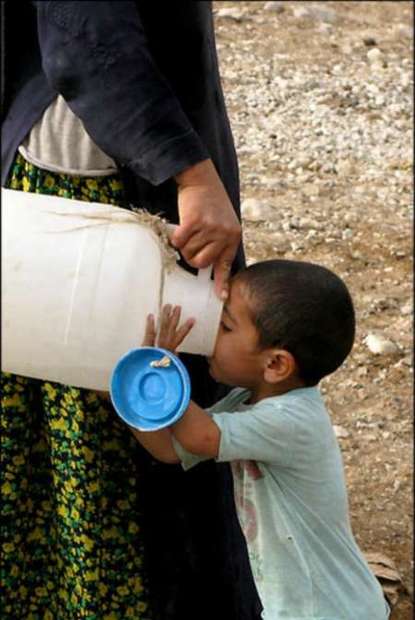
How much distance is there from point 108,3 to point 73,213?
30 cm

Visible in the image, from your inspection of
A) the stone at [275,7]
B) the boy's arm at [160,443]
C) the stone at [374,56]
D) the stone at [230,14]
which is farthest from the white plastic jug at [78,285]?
the stone at [275,7]

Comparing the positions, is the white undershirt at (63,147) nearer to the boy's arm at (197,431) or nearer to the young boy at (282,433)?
the young boy at (282,433)

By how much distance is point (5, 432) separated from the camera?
7.00 feet

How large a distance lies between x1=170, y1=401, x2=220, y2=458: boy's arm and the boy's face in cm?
9

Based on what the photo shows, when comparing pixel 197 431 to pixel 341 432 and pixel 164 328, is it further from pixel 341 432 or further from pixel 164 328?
pixel 341 432

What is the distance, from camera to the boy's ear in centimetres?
200

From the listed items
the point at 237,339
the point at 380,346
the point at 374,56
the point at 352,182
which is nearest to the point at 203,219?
the point at 237,339

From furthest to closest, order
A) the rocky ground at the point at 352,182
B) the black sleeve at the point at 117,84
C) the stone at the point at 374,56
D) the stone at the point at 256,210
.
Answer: the stone at the point at 374,56
the stone at the point at 256,210
the rocky ground at the point at 352,182
the black sleeve at the point at 117,84

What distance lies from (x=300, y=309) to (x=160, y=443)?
0.96 feet

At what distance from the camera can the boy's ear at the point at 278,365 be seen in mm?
2004

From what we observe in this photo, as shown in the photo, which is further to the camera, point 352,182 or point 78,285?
point 352,182

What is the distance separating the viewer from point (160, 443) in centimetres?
200

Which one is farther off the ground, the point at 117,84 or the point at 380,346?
the point at 117,84

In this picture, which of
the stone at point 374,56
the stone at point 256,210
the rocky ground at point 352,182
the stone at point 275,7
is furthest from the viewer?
the stone at point 275,7
